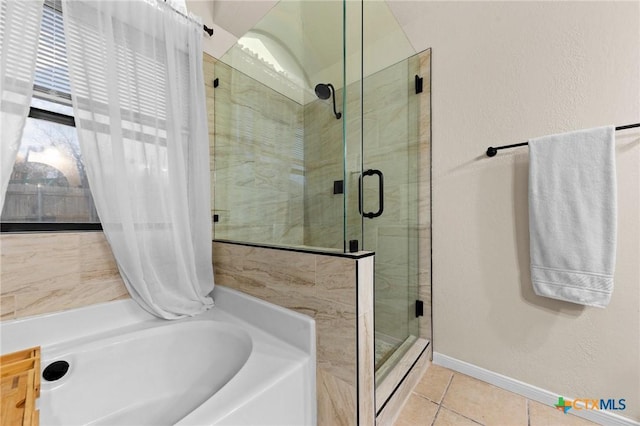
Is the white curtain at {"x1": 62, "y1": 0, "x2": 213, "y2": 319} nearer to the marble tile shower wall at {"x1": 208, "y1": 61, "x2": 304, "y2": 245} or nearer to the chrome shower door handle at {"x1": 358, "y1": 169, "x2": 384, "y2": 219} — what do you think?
the marble tile shower wall at {"x1": 208, "y1": 61, "x2": 304, "y2": 245}

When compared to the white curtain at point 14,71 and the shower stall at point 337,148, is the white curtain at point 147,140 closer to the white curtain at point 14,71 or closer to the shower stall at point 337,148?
the white curtain at point 14,71

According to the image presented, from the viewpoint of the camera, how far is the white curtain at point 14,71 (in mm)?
904

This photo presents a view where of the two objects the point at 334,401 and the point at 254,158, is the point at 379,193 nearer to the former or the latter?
the point at 254,158

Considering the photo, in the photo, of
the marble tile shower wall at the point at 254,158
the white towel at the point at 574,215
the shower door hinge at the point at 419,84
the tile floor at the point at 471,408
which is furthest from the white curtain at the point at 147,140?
the white towel at the point at 574,215

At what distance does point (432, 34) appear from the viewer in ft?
5.63

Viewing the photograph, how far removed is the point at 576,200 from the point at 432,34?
1.31 metres

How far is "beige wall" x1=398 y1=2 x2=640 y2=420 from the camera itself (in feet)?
3.77

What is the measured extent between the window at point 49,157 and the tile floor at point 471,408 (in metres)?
1.86

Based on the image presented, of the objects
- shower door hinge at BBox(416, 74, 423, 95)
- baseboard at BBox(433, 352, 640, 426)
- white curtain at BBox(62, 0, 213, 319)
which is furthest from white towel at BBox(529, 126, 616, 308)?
white curtain at BBox(62, 0, 213, 319)

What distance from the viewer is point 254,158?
1713mm

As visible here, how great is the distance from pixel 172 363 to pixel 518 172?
2.01 m

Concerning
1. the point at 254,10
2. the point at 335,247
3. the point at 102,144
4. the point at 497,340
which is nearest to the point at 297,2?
the point at 254,10

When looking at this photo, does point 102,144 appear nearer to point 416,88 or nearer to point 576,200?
point 416,88

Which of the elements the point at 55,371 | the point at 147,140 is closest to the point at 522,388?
the point at 55,371
